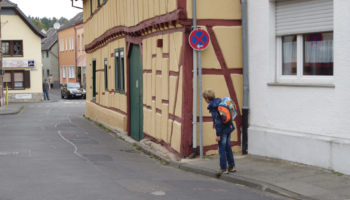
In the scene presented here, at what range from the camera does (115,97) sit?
22219 millimetres

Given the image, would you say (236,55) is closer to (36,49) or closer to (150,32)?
(150,32)

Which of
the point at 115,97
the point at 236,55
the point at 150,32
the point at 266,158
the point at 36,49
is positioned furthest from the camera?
the point at 36,49

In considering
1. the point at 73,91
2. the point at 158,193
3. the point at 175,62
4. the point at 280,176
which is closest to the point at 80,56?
the point at 73,91

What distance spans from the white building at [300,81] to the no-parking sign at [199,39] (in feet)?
3.19

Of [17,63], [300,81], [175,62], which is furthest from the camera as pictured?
[17,63]

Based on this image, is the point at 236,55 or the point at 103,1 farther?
the point at 103,1

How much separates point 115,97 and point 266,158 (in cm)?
1122

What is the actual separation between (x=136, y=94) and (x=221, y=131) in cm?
831

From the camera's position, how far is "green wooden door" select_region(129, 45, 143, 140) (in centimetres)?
1759

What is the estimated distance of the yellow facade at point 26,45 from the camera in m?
49.1

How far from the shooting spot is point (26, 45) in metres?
49.8

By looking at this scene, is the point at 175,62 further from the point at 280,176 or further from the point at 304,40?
the point at 280,176

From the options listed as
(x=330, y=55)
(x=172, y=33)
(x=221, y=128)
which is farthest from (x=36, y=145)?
(x=330, y=55)

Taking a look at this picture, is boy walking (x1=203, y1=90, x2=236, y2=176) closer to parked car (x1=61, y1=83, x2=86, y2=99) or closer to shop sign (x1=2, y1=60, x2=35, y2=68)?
shop sign (x1=2, y1=60, x2=35, y2=68)
